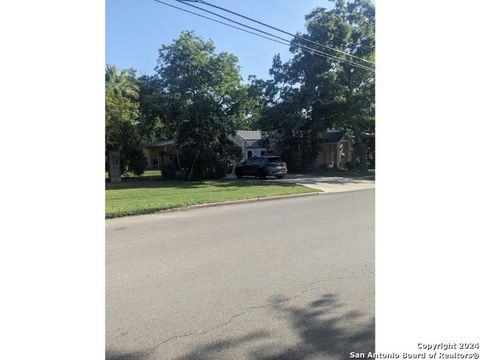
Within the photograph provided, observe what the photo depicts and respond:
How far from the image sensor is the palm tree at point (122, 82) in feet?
97.2

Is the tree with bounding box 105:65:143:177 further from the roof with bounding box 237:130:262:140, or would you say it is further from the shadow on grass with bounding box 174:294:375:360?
the shadow on grass with bounding box 174:294:375:360

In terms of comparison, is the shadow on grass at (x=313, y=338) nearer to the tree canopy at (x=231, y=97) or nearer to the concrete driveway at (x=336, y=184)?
the concrete driveway at (x=336, y=184)

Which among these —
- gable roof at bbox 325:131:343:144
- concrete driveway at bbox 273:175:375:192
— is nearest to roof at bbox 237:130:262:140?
gable roof at bbox 325:131:343:144

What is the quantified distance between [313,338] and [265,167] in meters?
22.4

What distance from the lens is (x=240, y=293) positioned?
179 inches

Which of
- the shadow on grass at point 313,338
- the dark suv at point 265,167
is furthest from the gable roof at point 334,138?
the shadow on grass at point 313,338

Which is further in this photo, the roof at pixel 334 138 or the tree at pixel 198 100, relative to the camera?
the roof at pixel 334 138

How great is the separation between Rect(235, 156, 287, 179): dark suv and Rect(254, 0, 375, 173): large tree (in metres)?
3.64

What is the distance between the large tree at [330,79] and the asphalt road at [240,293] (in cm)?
2060

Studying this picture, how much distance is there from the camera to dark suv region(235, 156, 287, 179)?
25734 millimetres

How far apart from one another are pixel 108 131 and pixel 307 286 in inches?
825

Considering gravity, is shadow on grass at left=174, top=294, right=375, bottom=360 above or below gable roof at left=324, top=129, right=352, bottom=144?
below

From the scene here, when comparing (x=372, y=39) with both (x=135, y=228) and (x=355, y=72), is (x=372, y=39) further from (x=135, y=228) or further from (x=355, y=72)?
(x=135, y=228)
